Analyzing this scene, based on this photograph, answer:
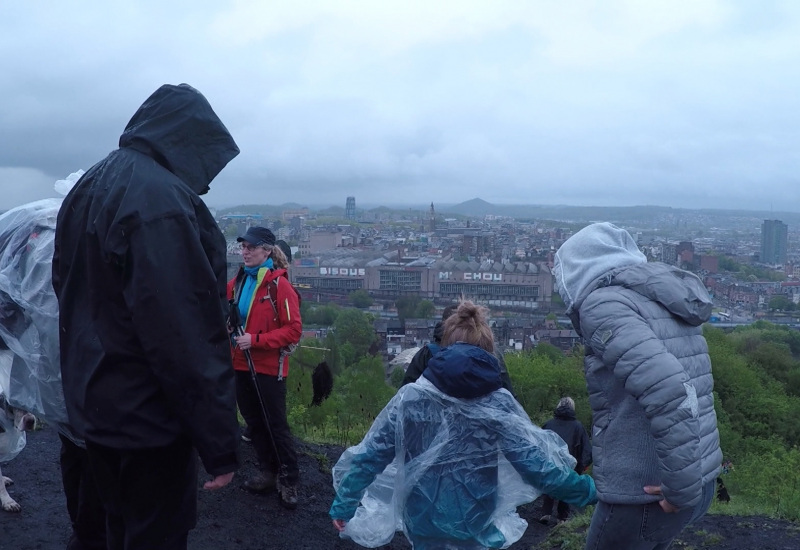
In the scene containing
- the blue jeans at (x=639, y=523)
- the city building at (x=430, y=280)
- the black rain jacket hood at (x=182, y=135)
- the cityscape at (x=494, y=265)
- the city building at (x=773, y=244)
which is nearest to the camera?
the black rain jacket hood at (x=182, y=135)

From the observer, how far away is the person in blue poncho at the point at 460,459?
10.4ft

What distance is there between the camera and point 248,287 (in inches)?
200

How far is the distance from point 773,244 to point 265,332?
38.0 metres

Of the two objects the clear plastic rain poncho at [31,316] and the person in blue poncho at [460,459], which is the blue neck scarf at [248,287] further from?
the person in blue poncho at [460,459]

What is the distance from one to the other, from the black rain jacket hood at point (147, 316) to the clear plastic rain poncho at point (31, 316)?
3.67ft

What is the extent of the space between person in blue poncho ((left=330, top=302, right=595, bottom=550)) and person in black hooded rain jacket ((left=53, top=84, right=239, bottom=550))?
40.5 inches

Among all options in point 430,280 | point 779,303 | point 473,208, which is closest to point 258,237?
point 430,280

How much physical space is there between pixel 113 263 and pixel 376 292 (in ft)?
77.0

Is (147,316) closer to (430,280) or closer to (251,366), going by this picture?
(251,366)

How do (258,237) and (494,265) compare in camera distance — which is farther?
(494,265)

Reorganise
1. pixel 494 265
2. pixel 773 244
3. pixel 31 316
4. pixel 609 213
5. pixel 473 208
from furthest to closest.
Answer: pixel 473 208
pixel 609 213
pixel 773 244
pixel 494 265
pixel 31 316

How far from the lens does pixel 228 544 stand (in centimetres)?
462

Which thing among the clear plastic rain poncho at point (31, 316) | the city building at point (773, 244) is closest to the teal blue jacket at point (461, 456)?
the clear plastic rain poncho at point (31, 316)

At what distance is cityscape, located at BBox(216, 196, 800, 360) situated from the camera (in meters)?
21.1
